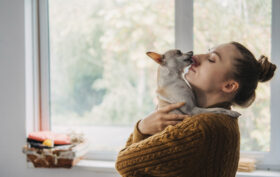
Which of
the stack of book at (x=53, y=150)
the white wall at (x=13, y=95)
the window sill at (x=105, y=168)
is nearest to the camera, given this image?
the window sill at (x=105, y=168)

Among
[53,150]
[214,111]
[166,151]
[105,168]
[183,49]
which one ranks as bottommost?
[105,168]

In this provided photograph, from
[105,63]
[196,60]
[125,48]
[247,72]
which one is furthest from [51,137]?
[247,72]

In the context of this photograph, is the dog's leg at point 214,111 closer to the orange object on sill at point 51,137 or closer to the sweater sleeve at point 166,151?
the sweater sleeve at point 166,151

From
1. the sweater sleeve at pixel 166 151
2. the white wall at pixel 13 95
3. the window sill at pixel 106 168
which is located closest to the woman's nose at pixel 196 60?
the sweater sleeve at pixel 166 151

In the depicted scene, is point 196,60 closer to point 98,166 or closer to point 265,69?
point 265,69

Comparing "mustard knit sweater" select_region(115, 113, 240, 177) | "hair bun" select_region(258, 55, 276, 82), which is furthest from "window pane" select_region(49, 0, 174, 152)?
"mustard knit sweater" select_region(115, 113, 240, 177)

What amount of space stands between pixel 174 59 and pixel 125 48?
0.85m

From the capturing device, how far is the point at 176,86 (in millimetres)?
1050

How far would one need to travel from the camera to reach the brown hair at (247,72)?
3.30 feet

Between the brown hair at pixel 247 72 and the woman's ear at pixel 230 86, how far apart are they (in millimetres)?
15

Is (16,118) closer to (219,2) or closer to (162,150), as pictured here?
(162,150)

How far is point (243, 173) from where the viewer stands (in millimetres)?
1613

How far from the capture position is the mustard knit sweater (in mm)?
903

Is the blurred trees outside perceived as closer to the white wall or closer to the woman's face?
the white wall
